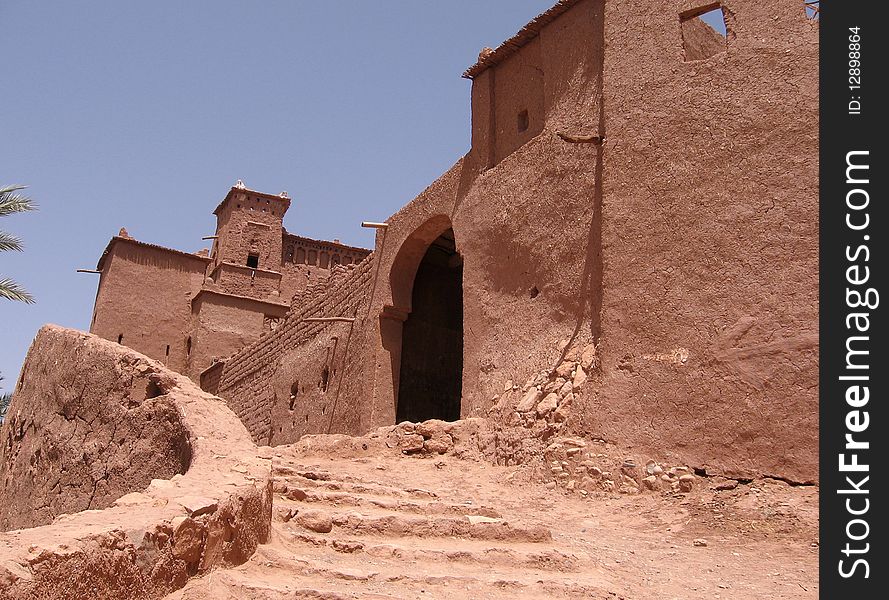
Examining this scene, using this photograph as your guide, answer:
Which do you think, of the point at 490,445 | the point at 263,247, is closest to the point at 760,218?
the point at 490,445

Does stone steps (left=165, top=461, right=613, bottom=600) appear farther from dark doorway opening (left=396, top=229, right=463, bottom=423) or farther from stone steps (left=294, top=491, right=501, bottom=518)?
dark doorway opening (left=396, top=229, right=463, bottom=423)

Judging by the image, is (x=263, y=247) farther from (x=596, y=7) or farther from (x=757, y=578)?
(x=757, y=578)

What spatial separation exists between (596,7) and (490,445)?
17.2 feet

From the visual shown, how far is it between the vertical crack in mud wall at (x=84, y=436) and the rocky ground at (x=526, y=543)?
897 mm

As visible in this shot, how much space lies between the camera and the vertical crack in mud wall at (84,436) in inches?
224

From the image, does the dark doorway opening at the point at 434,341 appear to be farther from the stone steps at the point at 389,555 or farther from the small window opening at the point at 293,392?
the stone steps at the point at 389,555

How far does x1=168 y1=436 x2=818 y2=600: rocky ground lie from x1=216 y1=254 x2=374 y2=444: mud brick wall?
248 inches

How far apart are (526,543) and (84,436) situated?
330cm

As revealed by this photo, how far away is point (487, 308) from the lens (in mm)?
10945

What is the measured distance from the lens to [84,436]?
6328 millimetres

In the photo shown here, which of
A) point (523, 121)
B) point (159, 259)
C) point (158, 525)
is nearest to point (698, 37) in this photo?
point (523, 121)

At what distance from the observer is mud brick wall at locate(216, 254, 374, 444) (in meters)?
14.6

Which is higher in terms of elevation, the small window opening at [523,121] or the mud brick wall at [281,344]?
the small window opening at [523,121]

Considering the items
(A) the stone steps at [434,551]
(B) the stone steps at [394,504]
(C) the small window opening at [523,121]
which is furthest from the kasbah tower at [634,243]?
(A) the stone steps at [434,551]
